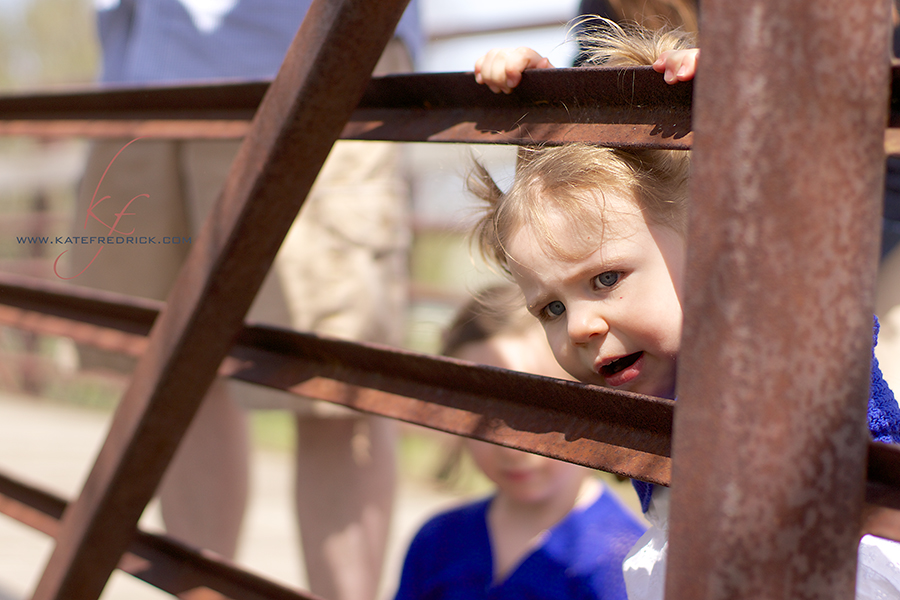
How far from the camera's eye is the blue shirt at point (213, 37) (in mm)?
1834

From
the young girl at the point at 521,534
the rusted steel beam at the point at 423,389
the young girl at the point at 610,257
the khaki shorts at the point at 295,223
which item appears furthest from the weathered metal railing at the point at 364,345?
the young girl at the point at 521,534

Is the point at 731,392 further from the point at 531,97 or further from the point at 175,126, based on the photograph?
the point at 175,126

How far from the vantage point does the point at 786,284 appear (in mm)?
508

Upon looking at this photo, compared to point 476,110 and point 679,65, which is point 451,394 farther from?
point 679,65

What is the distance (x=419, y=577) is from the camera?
190 cm

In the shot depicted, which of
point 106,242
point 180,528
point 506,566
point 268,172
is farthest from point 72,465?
point 268,172

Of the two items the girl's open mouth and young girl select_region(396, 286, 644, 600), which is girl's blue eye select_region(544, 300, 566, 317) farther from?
young girl select_region(396, 286, 644, 600)

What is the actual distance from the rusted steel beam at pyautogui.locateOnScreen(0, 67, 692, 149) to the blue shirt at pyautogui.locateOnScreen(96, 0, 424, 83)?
0.44m

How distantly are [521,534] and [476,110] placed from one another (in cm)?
118

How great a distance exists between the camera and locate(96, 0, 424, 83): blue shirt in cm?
183

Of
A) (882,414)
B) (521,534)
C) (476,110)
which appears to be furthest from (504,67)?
(521,534)

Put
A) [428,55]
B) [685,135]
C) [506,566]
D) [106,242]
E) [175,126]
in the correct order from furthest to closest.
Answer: [428,55] → [106,242] → [506,566] → [175,126] → [685,135]

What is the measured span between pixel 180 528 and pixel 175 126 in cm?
119

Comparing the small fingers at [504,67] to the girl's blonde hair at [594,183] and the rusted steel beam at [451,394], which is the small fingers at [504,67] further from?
the rusted steel beam at [451,394]
